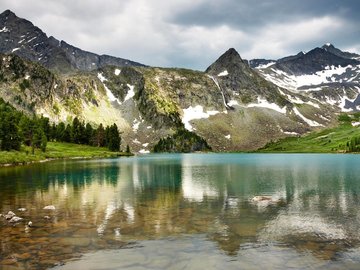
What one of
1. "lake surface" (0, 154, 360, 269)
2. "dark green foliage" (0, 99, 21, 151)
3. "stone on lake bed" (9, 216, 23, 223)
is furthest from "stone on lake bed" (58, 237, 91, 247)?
"dark green foliage" (0, 99, 21, 151)

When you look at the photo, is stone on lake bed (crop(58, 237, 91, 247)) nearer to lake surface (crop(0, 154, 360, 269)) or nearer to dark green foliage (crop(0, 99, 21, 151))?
lake surface (crop(0, 154, 360, 269))

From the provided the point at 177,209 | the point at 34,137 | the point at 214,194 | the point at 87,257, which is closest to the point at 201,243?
the point at 87,257

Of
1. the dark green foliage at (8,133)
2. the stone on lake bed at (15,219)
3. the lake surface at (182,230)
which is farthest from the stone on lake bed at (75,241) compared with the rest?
the dark green foliage at (8,133)

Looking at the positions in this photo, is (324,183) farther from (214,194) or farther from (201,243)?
(201,243)

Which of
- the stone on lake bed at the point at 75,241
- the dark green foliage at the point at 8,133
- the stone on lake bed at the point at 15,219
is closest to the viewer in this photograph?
the stone on lake bed at the point at 75,241

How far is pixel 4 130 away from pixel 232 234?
434 feet

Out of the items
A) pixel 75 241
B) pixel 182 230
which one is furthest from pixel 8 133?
pixel 182 230

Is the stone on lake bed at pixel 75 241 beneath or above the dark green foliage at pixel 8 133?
beneath

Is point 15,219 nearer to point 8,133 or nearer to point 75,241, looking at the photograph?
point 75,241

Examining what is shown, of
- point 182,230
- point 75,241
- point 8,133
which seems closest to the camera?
point 75,241

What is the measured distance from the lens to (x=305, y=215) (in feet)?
141

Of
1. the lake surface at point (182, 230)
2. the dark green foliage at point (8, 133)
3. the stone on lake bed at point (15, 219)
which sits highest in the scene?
the dark green foliage at point (8, 133)

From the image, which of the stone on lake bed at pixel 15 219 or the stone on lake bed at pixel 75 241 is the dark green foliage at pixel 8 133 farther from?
the stone on lake bed at pixel 75 241

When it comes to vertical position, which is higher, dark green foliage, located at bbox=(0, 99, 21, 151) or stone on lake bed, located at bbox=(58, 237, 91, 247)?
dark green foliage, located at bbox=(0, 99, 21, 151)
